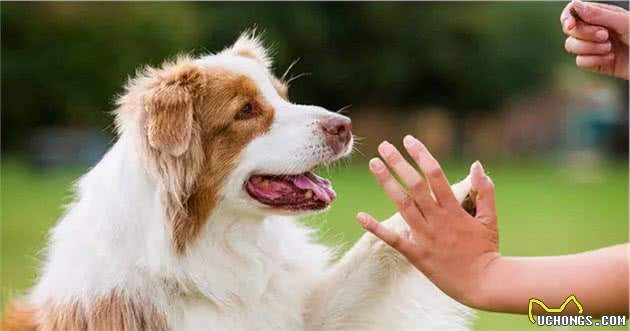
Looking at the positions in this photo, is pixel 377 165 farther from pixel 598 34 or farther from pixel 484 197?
pixel 598 34

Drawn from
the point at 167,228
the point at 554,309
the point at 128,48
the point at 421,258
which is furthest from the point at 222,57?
the point at 128,48

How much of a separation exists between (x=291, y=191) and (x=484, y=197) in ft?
3.79

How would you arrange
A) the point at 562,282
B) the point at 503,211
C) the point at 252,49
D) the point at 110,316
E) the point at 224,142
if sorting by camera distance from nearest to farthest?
the point at 562,282, the point at 110,316, the point at 224,142, the point at 252,49, the point at 503,211

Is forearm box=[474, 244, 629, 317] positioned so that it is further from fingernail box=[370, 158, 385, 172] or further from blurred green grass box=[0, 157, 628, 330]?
blurred green grass box=[0, 157, 628, 330]

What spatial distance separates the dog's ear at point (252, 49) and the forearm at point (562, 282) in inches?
73.6

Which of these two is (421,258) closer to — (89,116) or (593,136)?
(89,116)

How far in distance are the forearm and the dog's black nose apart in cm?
120

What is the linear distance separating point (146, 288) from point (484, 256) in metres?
1.51

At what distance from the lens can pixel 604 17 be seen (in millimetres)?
3494

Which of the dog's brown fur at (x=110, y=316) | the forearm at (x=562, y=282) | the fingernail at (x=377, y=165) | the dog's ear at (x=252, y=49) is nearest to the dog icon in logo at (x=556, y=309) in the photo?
the forearm at (x=562, y=282)

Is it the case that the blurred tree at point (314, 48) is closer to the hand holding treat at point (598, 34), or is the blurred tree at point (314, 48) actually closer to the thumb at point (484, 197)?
the hand holding treat at point (598, 34)

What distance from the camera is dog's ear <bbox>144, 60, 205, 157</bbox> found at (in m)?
3.87

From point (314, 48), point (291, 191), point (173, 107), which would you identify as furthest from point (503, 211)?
point (314, 48)

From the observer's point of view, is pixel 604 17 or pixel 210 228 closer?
pixel 604 17
